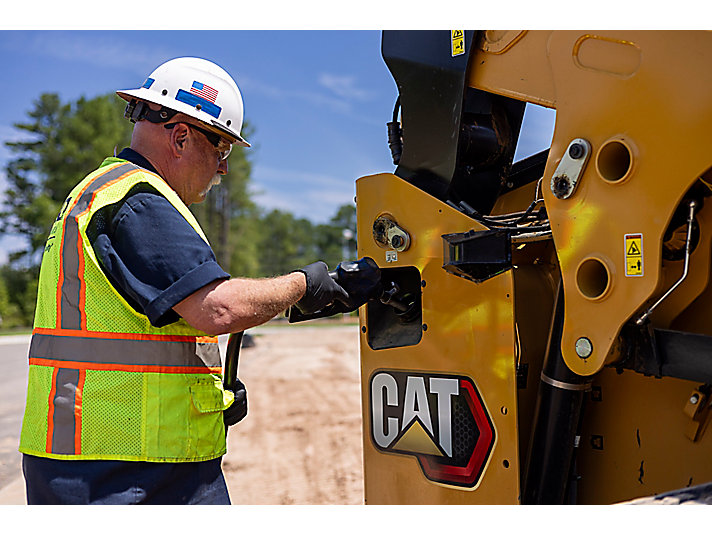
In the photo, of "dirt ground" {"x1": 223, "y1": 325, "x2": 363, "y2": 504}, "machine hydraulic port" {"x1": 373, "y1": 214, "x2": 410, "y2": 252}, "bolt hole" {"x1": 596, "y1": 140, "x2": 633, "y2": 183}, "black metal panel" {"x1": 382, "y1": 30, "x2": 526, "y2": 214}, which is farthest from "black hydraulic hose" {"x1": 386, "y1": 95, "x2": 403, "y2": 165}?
"dirt ground" {"x1": 223, "y1": 325, "x2": 363, "y2": 504}

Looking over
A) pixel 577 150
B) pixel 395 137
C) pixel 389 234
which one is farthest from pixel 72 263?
pixel 577 150

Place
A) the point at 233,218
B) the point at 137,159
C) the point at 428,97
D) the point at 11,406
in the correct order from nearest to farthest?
1. the point at 137,159
2. the point at 428,97
3. the point at 11,406
4. the point at 233,218

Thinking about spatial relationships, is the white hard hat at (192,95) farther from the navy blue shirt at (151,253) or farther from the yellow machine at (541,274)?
the yellow machine at (541,274)

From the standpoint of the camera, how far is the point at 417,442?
99.7 inches

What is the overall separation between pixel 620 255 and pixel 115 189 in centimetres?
151

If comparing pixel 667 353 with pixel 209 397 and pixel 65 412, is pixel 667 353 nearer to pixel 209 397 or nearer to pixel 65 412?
pixel 209 397

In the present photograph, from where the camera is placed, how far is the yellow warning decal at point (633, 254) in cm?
186

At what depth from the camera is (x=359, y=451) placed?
6555 millimetres

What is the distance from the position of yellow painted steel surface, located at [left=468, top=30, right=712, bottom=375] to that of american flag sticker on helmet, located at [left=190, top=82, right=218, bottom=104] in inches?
44.4

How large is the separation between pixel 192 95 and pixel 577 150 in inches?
52.5

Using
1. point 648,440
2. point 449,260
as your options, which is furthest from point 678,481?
point 449,260

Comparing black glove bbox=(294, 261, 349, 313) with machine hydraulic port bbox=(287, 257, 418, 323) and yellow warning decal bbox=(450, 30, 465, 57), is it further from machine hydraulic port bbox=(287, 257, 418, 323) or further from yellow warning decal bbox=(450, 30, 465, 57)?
yellow warning decal bbox=(450, 30, 465, 57)

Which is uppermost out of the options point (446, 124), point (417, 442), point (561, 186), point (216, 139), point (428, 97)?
point (428, 97)

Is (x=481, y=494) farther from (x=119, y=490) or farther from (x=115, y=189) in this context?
(x=115, y=189)
